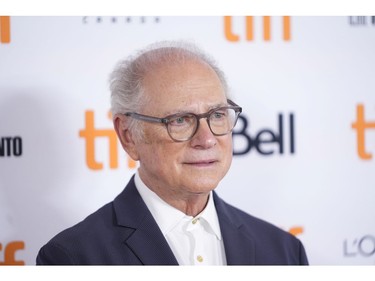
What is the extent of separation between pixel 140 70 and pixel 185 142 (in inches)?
8.9

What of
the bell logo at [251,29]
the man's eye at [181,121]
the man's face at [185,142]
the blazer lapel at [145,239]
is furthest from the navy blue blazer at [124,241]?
the bell logo at [251,29]

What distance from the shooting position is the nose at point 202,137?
1.28 metres

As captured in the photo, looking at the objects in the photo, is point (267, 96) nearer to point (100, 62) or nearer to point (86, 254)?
point (100, 62)

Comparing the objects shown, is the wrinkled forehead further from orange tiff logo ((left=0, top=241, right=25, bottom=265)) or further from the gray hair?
orange tiff logo ((left=0, top=241, right=25, bottom=265))

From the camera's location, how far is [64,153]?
1.63 meters

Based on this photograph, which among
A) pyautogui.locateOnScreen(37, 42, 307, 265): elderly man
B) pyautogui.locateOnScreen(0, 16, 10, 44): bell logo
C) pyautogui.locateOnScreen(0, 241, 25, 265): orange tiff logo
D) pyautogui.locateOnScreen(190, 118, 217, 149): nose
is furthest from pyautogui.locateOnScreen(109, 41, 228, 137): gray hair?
pyautogui.locateOnScreen(0, 241, 25, 265): orange tiff logo

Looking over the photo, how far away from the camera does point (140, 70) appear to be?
1312 millimetres

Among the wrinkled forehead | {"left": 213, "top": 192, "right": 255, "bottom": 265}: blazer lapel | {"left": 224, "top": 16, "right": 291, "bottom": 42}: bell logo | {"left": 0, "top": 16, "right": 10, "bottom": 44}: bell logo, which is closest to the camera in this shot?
the wrinkled forehead

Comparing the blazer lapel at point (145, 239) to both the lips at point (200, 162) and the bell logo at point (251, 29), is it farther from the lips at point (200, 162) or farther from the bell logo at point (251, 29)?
the bell logo at point (251, 29)

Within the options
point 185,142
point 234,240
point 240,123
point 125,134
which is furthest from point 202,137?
point 240,123

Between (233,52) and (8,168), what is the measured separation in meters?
0.85

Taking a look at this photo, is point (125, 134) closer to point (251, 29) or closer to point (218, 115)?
point (218, 115)

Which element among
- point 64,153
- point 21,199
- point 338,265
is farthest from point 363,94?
point 21,199

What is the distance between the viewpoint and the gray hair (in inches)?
51.3
